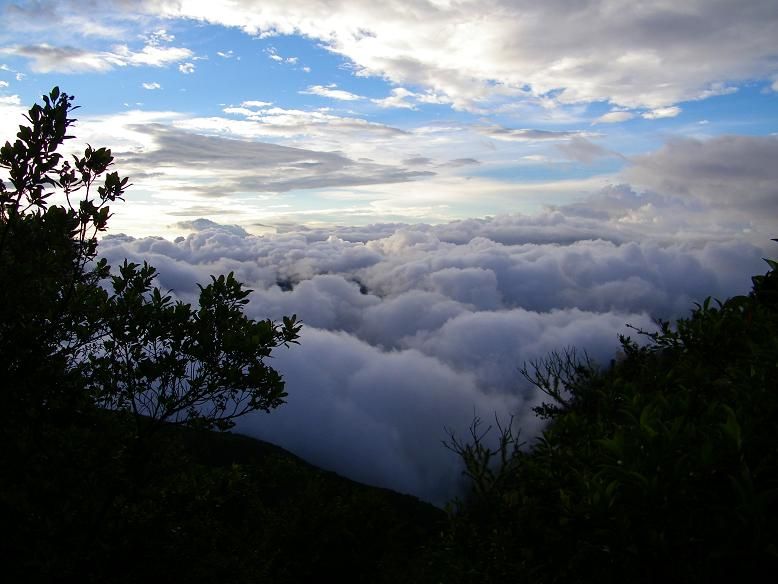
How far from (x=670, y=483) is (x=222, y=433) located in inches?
280

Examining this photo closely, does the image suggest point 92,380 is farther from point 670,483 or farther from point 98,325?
point 670,483

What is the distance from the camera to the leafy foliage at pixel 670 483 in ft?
11.0

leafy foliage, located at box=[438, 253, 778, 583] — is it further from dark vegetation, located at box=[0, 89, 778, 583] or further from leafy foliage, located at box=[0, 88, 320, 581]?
leafy foliage, located at box=[0, 88, 320, 581]

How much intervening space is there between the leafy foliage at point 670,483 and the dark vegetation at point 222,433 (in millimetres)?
18

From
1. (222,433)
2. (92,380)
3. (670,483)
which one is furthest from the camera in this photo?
(222,433)

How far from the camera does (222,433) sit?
28.8 feet

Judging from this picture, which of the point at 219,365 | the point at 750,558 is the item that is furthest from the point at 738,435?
the point at 219,365

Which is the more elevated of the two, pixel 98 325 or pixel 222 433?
pixel 98 325

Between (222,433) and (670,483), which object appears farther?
(222,433)

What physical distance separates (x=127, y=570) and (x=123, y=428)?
2.07 m

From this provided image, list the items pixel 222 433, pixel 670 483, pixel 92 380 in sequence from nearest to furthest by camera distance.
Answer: pixel 670 483 < pixel 92 380 < pixel 222 433

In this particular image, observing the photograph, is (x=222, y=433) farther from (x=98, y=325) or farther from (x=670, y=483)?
(x=670, y=483)

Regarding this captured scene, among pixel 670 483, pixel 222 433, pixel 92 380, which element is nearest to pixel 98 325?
pixel 92 380

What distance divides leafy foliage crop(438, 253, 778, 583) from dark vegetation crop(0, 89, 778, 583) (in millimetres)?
18
